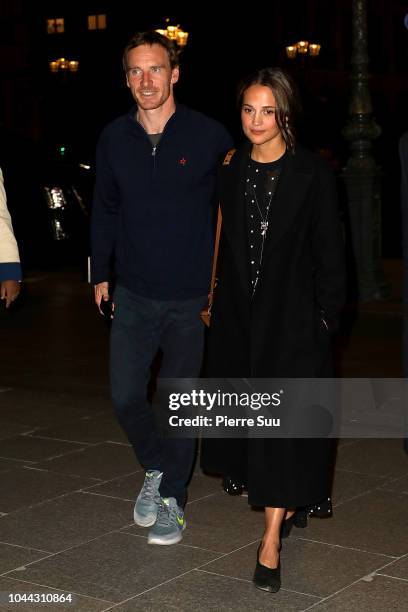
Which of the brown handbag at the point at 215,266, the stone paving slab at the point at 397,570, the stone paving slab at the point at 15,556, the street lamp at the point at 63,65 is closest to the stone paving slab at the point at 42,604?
the stone paving slab at the point at 15,556

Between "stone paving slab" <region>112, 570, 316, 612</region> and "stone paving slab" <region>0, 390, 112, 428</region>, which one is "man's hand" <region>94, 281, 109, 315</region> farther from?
"stone paving slab" <region>0, 390, 112, 428</region>

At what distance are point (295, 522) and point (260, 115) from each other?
1848 millimetres

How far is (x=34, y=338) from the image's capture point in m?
11.7

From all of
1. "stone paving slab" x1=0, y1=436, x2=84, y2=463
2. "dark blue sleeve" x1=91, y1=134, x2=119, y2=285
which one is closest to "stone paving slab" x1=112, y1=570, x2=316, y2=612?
"dark blue sleeve" x1=91, y1=134, x2=119, y2=285

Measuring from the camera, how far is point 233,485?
506 cm

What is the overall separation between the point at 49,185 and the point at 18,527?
48.3 ft

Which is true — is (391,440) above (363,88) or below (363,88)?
below

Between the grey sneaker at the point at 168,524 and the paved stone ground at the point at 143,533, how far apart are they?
44 millimetres

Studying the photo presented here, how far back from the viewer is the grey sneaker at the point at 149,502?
5.49 m

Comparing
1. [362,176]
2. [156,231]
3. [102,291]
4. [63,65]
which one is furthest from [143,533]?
[63,65]

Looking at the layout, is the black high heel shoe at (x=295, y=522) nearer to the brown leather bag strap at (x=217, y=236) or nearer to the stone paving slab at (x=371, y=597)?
the stone paving slab at (x=371, y=597)

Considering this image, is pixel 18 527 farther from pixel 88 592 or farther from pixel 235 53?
pixel 235 53

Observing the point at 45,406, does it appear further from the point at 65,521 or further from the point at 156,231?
the point at 156,231

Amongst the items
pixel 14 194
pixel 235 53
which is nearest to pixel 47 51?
pixel 235 53
